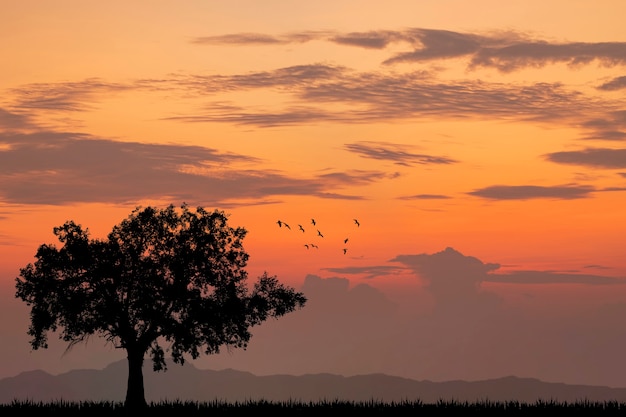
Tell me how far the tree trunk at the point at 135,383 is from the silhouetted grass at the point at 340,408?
5331 mm

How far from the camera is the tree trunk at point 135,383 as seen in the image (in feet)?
200

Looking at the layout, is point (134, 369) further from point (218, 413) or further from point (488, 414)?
point (488, 414)

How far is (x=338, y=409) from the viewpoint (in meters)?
51.6

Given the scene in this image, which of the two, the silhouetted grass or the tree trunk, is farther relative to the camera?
the tree trunk

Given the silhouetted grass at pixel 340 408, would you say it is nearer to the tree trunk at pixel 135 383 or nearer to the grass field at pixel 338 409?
the grass field at pixel 338 409

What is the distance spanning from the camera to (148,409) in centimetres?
5494

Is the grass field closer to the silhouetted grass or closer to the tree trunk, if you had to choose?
the silhouetted grass

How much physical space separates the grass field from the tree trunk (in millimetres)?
5407

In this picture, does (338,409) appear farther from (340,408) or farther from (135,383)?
(135,383)

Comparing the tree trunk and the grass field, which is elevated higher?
the tree trunk

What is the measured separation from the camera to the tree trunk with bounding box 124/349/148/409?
6084cm

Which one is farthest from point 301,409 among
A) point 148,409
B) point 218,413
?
point 148,409

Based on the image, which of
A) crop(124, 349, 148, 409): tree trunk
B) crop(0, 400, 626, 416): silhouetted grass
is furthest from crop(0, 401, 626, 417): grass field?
crop(124, 349, 148, 409): tree trunk

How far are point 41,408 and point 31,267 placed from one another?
12.1 metres
